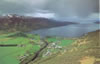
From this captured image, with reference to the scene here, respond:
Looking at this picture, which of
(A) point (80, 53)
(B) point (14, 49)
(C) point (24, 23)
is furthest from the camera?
(A) point (80, 53)

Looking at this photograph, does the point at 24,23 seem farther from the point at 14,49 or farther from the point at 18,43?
the point at 14,49

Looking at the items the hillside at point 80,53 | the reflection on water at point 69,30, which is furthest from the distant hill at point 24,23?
the hillside at point 80,53

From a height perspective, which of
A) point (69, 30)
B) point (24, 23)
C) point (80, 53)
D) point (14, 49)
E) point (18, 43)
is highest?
point (24, 23)

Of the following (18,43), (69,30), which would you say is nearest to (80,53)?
(69,30)

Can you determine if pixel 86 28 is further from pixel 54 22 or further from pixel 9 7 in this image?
pixel 9 7

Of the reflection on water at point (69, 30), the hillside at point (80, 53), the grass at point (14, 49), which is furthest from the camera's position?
the reflection on water at point (69, 30)

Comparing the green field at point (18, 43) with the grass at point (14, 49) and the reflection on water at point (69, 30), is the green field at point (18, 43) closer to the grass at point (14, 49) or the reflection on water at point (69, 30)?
the grass at point (14, 49)
